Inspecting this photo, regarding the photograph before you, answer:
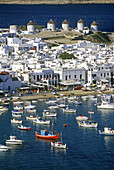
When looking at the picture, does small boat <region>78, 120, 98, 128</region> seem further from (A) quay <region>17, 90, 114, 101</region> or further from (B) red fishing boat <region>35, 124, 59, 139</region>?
(A) quay <region>17, 90, 114, 101</region>

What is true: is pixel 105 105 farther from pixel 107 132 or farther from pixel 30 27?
pixel 30 27

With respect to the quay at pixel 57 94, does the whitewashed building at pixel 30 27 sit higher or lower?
higher

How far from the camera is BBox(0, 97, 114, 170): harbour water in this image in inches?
1853

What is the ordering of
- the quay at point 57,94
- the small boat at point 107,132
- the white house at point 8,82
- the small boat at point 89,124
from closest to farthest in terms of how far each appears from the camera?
the small boat at point 107,132
the small boat at point 89,124
the quay at point 57,94
the white house at point 8,82

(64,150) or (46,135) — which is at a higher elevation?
(46,135)

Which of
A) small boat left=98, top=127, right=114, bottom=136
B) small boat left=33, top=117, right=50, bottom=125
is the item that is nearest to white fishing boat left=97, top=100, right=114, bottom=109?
small boat left=33, top=117, right=50, bottom=125

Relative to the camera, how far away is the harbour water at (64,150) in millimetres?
47075

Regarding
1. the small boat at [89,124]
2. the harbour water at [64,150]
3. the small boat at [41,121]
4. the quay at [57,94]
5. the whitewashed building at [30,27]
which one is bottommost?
the harbour water at [64,150]

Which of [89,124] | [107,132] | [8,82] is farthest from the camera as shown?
[8,82]

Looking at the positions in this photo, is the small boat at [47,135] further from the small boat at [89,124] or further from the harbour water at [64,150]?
the small boat at [89,124]

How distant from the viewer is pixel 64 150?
49938 mm

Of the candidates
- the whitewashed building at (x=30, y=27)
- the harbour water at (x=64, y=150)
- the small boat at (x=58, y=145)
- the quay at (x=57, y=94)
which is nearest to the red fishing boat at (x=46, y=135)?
the harbour water at (x=64, y=150)

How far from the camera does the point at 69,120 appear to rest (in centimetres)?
5897

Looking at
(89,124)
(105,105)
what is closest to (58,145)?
(89,124)
